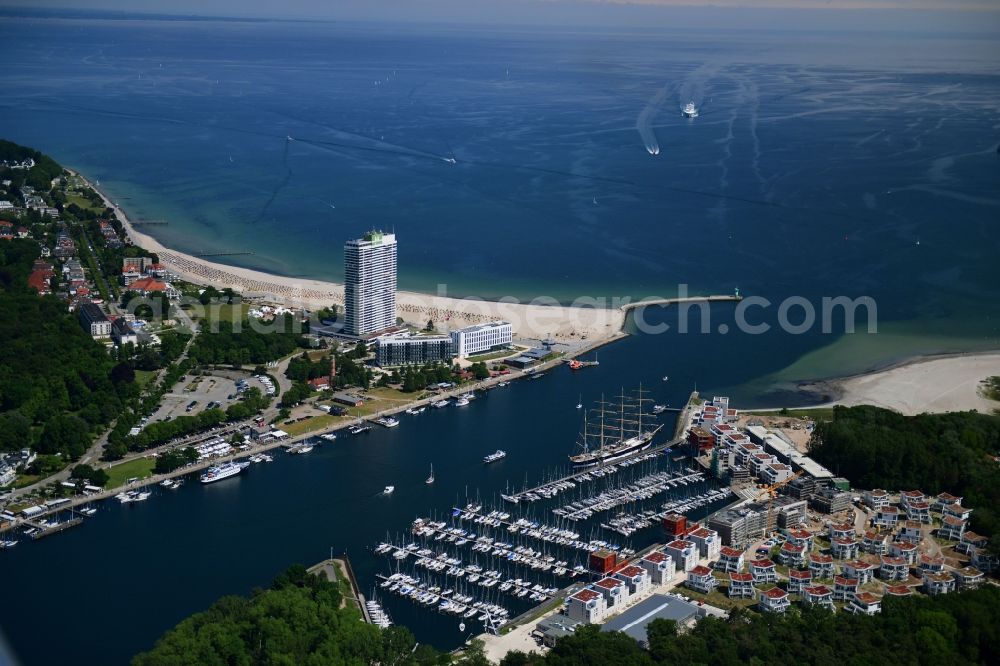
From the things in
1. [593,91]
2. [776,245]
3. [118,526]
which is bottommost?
[118,526]

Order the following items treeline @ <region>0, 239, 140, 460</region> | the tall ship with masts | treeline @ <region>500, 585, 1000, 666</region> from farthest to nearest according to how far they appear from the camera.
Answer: the tall ship with masts
treeline @ <region>0, 239, 140, 460</region>
treeline @ <region>500, 585, 1000, 666</region>

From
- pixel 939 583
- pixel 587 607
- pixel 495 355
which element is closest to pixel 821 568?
pixel 939 583

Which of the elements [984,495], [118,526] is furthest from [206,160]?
[984,495]

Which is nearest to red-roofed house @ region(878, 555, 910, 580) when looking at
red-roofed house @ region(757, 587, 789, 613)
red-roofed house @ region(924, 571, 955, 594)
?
red-roofed house @ region(924, 571, 955, 594)

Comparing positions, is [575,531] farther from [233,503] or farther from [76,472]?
[76,472]

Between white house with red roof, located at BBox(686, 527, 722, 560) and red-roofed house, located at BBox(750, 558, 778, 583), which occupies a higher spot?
white house with red roof, located at BBox(686, 527, 722, 560)

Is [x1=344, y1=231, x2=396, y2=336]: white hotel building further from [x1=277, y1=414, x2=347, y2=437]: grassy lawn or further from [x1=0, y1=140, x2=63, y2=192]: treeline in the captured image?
[x1=0, y1=140, x2=63, y2=192]: treeline

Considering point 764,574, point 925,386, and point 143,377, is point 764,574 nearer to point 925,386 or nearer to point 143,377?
point 925,386
